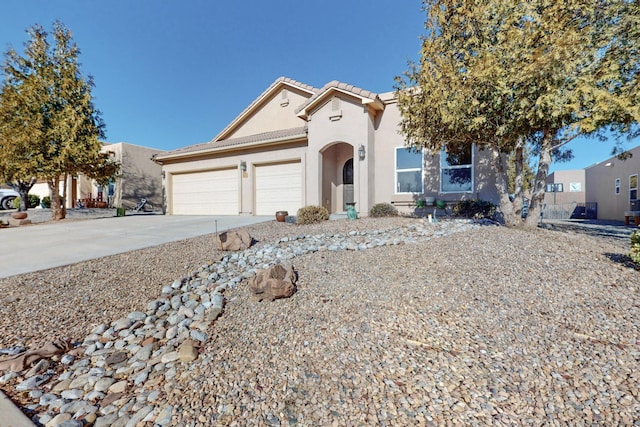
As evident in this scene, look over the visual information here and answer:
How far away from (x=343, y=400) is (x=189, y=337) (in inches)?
75.1

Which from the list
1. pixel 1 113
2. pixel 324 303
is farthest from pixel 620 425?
pixel 1 113

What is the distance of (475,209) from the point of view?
30.0ft

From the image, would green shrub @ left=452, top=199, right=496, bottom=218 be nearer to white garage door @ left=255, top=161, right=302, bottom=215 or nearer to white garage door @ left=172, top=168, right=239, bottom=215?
white garage door @ left=255, top=161, right=302, bottom=215

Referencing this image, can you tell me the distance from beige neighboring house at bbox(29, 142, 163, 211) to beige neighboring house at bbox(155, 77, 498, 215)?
617 cm

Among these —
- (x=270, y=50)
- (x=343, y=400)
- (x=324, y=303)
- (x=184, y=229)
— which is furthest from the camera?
(x=270, y=50)

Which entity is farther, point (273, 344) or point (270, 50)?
point (270, 50)

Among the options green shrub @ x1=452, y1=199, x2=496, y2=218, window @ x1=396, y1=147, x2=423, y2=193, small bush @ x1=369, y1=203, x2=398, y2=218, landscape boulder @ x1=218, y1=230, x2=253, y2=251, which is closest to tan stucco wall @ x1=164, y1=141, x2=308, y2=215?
small bush @ x1=369, y1=203, x2=398, y2=218

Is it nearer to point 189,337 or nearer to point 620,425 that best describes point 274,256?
point 189,337

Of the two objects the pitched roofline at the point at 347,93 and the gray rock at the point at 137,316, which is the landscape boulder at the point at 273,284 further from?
the pitched roofline at the point at 347,93

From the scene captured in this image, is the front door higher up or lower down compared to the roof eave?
lower down

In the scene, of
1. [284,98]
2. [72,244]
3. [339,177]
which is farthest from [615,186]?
[72,244]

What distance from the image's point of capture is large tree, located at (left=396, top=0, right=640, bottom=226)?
16.4ft

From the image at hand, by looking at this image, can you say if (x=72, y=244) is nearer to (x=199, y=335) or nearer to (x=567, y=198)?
(x=199, y=335)

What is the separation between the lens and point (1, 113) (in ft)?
35.8
